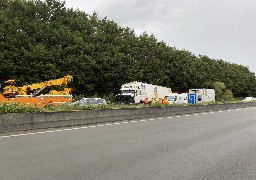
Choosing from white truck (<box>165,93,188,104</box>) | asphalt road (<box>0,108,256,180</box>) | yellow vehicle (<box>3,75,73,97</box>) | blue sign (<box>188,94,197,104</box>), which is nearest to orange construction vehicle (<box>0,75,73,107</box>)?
yellow vehicle (<box>3,75,73,97</box>)

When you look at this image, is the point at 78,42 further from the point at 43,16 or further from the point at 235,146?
the point at 235,146

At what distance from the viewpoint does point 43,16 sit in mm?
57438

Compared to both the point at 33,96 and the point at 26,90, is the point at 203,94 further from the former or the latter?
the point at 33,96

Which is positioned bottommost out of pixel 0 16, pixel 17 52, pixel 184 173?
pixel 184 173

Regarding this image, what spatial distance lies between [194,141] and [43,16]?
49.3 metres

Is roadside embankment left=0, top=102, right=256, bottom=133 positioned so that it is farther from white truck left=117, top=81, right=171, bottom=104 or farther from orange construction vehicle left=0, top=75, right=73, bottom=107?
white truck left=117, top=81, right=171, bottom=104

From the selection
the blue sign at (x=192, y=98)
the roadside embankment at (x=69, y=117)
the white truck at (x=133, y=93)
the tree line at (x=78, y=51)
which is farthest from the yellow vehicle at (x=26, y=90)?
the blue sign at (x=192, y=98)

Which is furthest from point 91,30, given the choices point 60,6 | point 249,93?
point 249,93

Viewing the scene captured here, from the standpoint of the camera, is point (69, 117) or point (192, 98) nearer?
point (69, 117)

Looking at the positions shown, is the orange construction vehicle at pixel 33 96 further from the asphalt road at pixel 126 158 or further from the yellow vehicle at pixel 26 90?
the asphalt road at pixel 126 158

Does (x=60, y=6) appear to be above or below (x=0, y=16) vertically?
above

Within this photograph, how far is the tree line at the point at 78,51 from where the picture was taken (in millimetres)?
49156

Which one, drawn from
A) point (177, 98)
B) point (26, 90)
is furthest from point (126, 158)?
point (177, 98)

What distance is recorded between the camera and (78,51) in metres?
55.1
